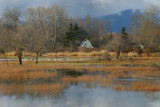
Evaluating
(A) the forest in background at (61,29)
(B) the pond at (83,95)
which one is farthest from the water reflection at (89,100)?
(A) the forest in background at (61,29)

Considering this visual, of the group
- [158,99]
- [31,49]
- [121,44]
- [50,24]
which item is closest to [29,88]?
[158,99]

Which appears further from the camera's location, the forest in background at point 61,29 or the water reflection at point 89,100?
the forest in background at point 61,29

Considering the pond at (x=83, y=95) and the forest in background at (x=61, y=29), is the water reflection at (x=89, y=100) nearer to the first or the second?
the pond at (x=83, y=95)

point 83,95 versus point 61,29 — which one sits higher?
point 61,29

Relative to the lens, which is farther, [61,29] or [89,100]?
[61,29]

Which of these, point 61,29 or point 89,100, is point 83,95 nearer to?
point 89,100

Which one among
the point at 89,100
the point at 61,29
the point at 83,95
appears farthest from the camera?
the point at 61,29

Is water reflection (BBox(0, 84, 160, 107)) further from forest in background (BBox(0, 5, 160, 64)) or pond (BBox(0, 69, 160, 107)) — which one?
forest in background (BBox(0, 5, 160, 64))

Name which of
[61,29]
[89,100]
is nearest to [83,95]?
[89,100]

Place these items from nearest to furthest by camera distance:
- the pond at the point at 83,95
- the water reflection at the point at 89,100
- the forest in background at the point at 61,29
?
the water reflection at the point at 89,100 < the pond at the point at 83,95 < the forest in background at the point at 61,29

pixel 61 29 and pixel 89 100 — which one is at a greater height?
pixel 61 29

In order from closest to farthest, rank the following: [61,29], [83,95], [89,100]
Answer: [89,100] → [83,95] → [61,29]

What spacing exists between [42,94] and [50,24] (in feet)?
253

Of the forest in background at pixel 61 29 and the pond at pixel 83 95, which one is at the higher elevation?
the forest in background at pixel 61 29
